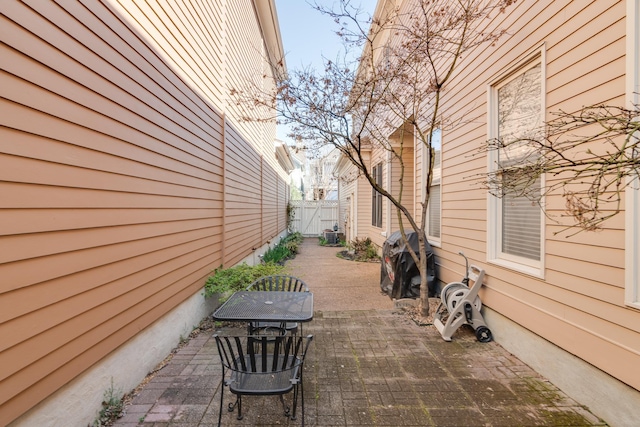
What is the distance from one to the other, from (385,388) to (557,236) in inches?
77.8

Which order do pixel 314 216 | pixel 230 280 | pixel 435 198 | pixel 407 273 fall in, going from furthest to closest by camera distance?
pixel 314 216, pixel 435 198, pixel 407 273, pixel 230 280

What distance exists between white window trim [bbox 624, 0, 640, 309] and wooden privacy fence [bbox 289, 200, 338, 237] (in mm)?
15319

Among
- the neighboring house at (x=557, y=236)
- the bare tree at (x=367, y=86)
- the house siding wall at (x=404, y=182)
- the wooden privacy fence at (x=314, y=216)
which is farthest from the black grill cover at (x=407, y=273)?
the wooden privacy fence at (x=314, y=216)

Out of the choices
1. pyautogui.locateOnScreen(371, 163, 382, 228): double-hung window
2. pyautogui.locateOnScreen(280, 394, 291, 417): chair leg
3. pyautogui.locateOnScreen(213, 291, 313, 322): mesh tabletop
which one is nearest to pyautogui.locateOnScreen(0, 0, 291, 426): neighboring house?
pyautogui.locateOnScreen(213, 291, 313, 322): mesh tabletop

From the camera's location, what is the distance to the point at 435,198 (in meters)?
5.44

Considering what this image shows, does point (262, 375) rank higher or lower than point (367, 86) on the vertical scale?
lower

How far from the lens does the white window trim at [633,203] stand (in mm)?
1931

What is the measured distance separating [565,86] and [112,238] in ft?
12.7

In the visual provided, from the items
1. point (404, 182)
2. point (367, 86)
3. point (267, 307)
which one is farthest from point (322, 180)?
point (267, 307)

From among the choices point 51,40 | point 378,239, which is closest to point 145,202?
point 51,40

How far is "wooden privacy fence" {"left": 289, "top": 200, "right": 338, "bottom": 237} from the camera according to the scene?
17.2 m

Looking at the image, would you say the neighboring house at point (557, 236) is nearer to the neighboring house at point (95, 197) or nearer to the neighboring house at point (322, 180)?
the neighboring house at point (95, 197)

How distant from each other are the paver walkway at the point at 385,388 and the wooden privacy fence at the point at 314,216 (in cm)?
1348

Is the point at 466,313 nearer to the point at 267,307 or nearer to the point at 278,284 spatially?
the point at 278,284
